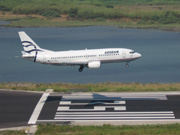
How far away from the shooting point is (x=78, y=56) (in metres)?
100

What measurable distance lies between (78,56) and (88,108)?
2396 centimetres

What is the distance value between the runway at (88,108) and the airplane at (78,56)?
13.1 metres

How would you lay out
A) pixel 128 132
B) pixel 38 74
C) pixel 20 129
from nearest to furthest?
pixel 128 132
pixel 20 129
pixel 38 74

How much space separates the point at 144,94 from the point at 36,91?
20491 mm

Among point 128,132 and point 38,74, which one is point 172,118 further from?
point 38,74

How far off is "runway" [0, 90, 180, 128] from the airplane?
1314 cm

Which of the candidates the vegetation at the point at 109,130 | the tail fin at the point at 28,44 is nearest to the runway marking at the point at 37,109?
the vegetation at the point at 109,130

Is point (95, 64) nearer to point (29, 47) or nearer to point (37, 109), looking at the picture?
point (29, 47)

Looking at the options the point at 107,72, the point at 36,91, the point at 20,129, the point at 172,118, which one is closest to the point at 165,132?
the point at 172,118

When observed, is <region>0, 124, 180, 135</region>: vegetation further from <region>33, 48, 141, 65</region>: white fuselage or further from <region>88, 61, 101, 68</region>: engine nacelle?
<region>33, 48, 141, 65</region>: white fuselage

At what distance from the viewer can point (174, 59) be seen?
160 m

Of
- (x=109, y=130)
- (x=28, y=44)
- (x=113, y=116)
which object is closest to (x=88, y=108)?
(x=113, y=116)

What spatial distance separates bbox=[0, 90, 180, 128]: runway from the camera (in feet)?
232

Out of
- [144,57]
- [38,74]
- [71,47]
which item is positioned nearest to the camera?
[38,74]
